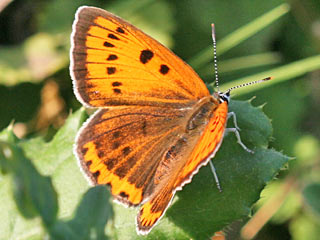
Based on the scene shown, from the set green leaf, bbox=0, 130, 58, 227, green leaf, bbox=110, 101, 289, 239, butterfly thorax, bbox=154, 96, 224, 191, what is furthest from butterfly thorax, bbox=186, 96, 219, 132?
green leaf, bbox=0, 130, 58, 227

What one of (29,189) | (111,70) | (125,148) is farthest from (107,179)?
(29,189)

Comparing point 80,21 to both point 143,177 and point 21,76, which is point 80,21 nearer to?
point 143,177

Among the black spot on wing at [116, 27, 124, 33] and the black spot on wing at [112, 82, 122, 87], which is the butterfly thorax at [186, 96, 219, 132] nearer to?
the black spot on wing at [112, 82, 122, 87]

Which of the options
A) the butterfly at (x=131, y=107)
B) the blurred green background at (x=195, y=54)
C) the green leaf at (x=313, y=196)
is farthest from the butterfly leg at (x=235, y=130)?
the blurred green background at (x=195, y=54)

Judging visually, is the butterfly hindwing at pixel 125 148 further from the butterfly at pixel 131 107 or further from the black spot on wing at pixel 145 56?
the black spot on wing at pixel 145 56

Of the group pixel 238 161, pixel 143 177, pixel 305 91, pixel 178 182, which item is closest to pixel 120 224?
pixel 143 177
